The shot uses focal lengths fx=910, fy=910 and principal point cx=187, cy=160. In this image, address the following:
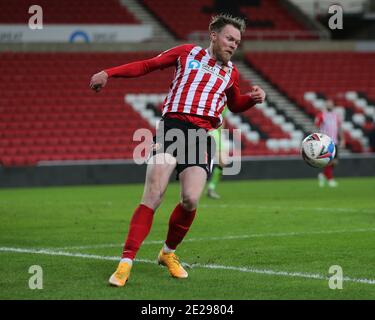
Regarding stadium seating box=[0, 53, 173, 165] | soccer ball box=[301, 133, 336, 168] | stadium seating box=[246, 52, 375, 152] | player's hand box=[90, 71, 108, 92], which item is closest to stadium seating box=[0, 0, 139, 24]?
stadium seating box=[0, 53, 173, 165]

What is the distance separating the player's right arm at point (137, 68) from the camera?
680 cm

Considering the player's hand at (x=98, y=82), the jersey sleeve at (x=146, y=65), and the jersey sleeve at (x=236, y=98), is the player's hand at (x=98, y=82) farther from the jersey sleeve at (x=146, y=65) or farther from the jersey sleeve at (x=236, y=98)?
the jersey sleeve at (x=236, y=98)

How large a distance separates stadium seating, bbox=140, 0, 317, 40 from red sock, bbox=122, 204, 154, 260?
24865 mm

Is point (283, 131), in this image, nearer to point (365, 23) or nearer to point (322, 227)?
point (365, 23)

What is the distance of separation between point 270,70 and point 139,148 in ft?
23.4

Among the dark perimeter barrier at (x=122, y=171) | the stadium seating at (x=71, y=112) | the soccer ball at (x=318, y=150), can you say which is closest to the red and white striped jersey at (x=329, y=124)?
the dark perimeter barrier at (x=122, y=171)

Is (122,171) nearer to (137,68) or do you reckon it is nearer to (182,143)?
(182,143)

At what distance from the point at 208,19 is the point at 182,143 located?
2623 centimetres

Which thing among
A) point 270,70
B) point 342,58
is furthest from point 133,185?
point 342,58

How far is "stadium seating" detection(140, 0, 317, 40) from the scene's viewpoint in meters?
32.4

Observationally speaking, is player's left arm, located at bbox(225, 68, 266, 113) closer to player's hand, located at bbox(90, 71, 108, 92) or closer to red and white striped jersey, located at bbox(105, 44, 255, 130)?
red and white striped jersey, located at bbox(105, 44, 255, 130)

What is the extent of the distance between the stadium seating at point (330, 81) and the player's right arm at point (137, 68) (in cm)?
2091

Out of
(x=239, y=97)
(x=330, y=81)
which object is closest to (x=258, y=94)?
(x=239, y=97)

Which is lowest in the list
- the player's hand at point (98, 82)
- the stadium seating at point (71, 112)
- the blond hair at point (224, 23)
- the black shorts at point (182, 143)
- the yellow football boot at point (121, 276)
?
the yellow football boot at point (121, 276)
